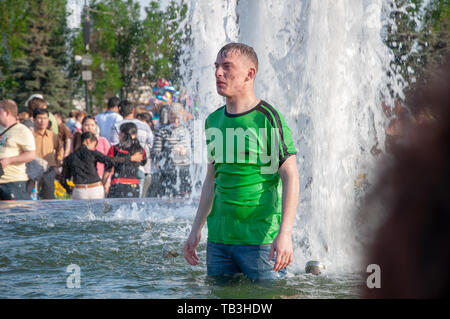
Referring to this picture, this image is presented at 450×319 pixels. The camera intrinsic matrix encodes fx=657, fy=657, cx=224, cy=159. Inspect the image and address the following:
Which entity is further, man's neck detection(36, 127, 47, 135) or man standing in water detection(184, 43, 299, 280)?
man's neck detection(36, 127, 47, 135)

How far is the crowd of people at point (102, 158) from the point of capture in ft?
26.0

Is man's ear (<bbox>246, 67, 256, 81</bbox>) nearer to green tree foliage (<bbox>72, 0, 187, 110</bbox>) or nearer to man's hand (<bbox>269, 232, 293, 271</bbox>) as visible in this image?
man's hand (<bbox>269, 232, 293, 271</bbox>)

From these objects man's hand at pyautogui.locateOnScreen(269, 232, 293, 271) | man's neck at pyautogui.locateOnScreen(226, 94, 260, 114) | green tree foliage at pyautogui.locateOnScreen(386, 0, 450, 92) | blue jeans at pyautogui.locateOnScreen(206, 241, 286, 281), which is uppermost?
green tree foliage at pyautogui.locateOnScreen(386, 0, 450, 92)

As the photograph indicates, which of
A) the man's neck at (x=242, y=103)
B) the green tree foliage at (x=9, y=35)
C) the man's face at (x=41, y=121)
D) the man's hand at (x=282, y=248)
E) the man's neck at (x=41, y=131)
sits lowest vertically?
the man's hand at (x=282, y=248)

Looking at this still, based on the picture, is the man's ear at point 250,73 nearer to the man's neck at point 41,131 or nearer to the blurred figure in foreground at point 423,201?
the blurred figure in foreground at point 423,201

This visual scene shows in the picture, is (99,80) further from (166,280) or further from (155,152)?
(166,280)

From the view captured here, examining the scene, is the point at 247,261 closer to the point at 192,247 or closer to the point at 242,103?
the point at 192,247

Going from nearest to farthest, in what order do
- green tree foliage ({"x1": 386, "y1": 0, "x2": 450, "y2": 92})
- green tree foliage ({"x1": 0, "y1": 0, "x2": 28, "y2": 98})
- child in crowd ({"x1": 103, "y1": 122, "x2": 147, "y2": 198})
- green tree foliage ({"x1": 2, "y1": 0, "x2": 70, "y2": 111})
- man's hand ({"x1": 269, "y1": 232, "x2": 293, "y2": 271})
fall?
1. man's hand ({"x1": 269, "y1": 232, "x2": 293, "y2": 271})
2. child in crowd ({"x1": 103, "y1": 122, "x2": 147, "y2": 198})
3. green tree foliage ({"x1": 386, "y1": 0, "x2": 450, "y2": 92})
4. green tree foliage ({"x1": 2, "y1": 0, "x2": 70, "y2": 111})
5. green tree foliage ({"x1": 0, "y1": 0, "x2": 28, "y2": 98})

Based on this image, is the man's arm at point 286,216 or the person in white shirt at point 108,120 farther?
the person in white shirt at point 108,120

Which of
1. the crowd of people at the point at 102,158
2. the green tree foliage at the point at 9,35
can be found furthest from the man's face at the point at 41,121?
the green tree foliage at the point at 9,35

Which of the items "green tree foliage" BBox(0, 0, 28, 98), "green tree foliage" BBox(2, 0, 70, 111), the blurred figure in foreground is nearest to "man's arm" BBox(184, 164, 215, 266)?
the blurred figure in foreground

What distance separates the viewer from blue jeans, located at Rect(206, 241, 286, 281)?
130 inches

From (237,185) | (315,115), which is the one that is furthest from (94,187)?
(237,185)

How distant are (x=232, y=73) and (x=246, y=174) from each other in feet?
1.71
